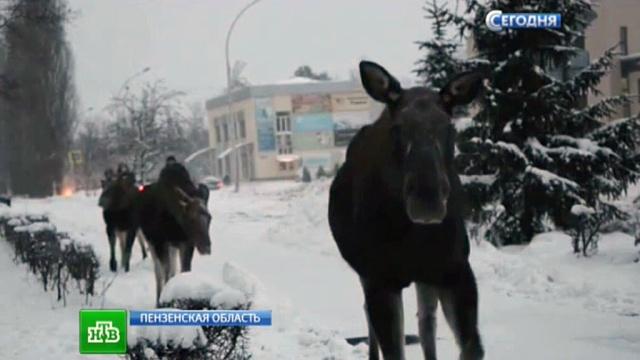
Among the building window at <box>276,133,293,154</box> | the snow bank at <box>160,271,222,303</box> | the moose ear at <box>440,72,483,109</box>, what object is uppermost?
the moose ear at <box>440,72,483,109</box>

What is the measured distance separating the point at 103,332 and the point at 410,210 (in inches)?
53.2

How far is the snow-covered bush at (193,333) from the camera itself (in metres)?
3.10

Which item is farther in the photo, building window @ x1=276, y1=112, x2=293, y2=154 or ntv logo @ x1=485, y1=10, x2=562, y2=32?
building window @ x1=276, y1=112, x2=293, y2=154

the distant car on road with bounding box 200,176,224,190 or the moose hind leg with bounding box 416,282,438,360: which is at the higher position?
the distant car on road with bounding box 200,176,224,190

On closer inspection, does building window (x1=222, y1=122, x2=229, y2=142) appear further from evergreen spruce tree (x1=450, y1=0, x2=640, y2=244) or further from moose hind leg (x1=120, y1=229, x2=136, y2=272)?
evergreen spruce tree (x1=450, y1=0, x2=640, y2=244)

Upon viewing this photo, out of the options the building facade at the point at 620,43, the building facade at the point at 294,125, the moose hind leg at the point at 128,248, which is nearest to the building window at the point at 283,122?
the building facade at the point at 294,125

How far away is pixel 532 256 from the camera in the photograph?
30.9ft

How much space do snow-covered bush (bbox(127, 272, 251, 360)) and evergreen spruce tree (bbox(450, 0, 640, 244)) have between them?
6765 millimetres

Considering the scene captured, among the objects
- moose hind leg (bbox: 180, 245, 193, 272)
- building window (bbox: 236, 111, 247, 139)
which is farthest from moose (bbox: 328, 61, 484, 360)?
moose hind leg (bbox: 180, 245, 193, 272)

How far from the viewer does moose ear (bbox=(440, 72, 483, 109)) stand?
2596 mm

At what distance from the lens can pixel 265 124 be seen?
4.69m

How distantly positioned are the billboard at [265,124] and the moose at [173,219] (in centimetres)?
97

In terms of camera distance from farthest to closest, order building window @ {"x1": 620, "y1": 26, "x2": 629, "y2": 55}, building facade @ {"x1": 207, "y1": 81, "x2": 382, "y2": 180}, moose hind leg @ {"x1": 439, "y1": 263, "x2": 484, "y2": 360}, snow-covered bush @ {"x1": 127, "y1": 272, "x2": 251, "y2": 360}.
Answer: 1. building window @ {"x1": 620, "y1": 26, "x2": 629, "y2": 55}
2. building facade @ {"x1": 207, "y1": 81, "x2": 382, "y2": 180}
3. snow-covered bush @ {"x1": 127, "y1": 272, "x2": 251, "y2": 360}
4. moose hind leg @ {"x1": 439, "y1": 263, "x2": 484, "y2": 360}

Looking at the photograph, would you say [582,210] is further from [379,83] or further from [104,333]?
[104,333]
